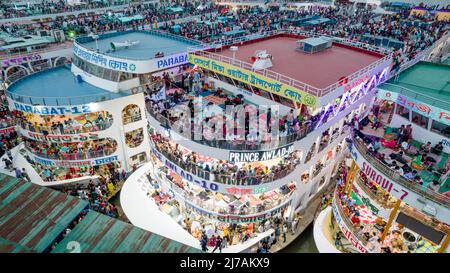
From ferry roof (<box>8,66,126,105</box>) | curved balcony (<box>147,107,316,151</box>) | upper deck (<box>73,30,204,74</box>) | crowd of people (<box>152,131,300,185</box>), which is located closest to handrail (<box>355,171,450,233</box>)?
crowd of people (<box>152,131,300,185</box>)

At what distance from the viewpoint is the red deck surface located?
2395 cm

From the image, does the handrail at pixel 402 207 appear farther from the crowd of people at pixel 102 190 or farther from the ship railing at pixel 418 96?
the crowd of people at pixel 102 190

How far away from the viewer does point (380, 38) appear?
45156 mm

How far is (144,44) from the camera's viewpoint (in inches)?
1425

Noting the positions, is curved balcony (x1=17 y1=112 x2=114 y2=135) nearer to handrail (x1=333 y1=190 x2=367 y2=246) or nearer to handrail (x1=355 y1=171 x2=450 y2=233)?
handrail (x1=333 y1=190 x2=367 y2=246)

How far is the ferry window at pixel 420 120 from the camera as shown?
21.5 m

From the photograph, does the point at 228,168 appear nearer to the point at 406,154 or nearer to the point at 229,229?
the point at 229,229

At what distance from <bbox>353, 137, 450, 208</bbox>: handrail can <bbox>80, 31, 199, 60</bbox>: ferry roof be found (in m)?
22.2

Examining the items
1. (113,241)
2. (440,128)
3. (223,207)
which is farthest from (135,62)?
(440,128)

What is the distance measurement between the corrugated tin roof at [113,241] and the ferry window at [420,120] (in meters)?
19.1

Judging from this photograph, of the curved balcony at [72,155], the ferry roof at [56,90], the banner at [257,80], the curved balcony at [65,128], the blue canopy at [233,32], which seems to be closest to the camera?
the banner at [257,80]

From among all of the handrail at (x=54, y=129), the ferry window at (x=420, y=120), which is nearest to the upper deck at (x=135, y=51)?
the handrail at (x=54, y=129)

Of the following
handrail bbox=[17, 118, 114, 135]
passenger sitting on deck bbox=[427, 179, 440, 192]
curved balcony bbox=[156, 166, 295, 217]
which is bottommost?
curved balcony bbox=[156, 166, 295, 217]
